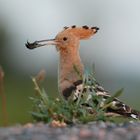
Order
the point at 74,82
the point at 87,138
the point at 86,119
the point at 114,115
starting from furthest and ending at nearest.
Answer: the point at 74,82 < the point at 114,115 < the point at 86,119 < the point at 87,138

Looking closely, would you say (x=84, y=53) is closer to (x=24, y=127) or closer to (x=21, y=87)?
(x=21, y=87)

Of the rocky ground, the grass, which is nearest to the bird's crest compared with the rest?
the grass

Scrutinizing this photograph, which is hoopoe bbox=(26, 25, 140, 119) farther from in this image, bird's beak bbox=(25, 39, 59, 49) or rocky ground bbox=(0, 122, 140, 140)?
rocky ground bbox=(0, 122, 140, 140)

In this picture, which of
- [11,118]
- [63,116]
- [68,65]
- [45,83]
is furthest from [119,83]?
[63,116]

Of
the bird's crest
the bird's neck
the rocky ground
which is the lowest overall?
the rocky ground

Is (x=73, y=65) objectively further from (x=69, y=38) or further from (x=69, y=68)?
(x=69, y=38)

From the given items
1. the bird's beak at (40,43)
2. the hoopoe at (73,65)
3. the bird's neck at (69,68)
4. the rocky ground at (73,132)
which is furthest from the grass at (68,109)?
the bird's beak at (40,43)
